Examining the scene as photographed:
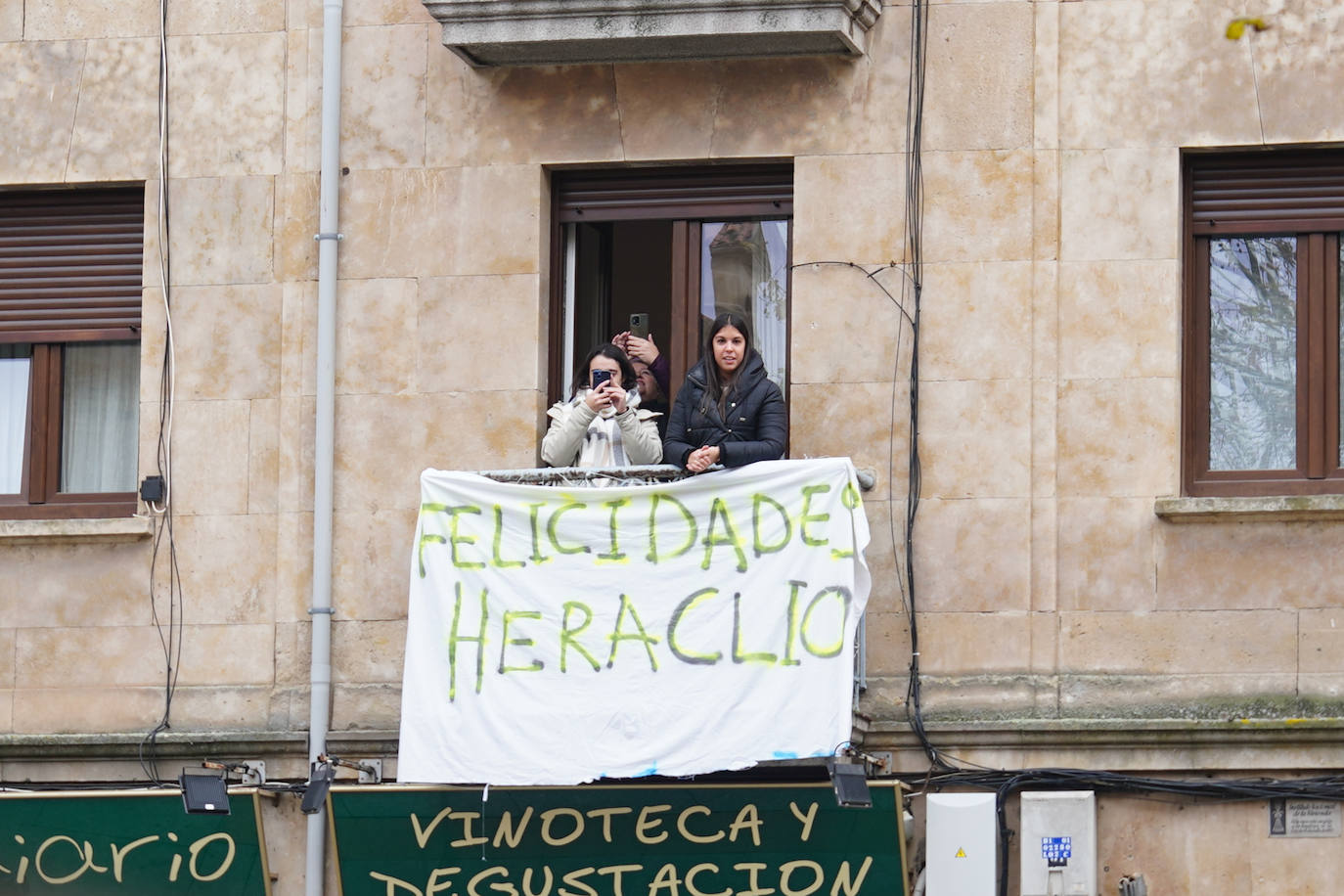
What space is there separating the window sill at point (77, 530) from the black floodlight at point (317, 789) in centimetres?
206

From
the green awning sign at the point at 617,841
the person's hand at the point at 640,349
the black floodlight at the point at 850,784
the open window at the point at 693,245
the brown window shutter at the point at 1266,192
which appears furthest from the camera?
the open window at the point at 693,245

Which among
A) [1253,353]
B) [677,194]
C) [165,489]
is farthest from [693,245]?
[165,489]

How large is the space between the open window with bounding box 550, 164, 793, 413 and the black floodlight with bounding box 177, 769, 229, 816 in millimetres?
3043

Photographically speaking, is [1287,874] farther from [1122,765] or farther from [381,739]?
[381,739]

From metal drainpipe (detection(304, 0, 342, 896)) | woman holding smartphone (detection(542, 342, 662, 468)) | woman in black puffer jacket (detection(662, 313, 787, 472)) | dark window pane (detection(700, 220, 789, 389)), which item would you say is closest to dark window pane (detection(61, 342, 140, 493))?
metal drainpipe (detection(304, 0, 342, 896))

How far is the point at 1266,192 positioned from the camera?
578 inches

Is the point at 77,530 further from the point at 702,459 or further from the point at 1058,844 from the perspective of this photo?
the point at 1058,844

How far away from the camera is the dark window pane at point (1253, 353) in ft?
48.1

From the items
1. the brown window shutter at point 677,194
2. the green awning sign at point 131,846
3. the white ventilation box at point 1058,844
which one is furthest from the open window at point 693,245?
the green awning sign at point 131,846

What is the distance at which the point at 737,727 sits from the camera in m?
13.5

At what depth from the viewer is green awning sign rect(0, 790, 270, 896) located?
14.8 m

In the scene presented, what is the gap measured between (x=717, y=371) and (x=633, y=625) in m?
1.52

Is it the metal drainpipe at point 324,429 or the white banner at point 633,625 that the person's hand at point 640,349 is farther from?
the metal drainpipe at point 324,429

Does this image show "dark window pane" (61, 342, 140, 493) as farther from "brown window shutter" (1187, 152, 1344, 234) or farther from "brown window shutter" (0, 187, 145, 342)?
"brown window shutter" (1187, 152, 1344, 234)
